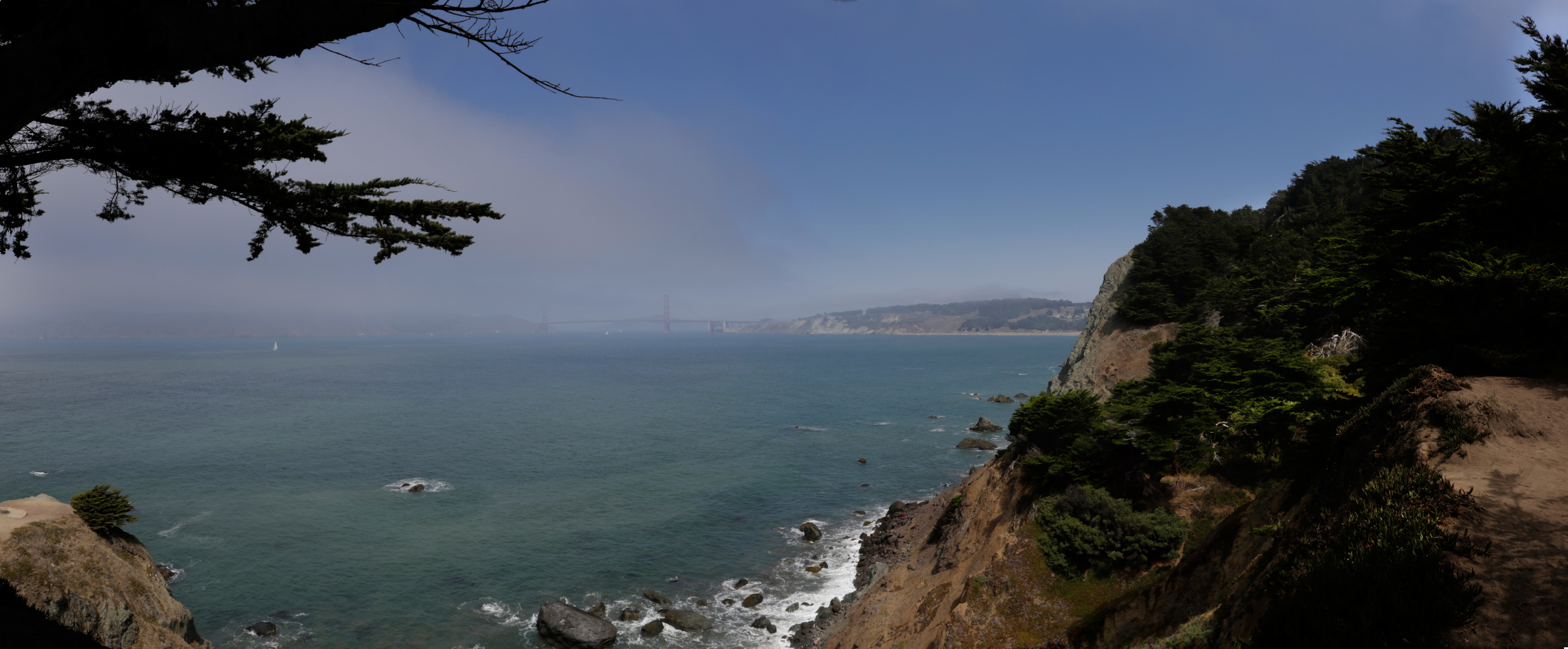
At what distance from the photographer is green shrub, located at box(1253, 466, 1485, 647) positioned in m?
7.25

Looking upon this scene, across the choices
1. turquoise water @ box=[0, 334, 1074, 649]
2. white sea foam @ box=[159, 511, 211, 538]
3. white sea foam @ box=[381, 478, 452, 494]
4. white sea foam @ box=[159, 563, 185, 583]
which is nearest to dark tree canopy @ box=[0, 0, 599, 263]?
turquoise water @ box=[0, 334, 1074, 649]

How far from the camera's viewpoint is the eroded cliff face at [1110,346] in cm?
4697

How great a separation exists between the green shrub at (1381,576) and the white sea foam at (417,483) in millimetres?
52557

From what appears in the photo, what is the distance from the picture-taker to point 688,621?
29.2 m

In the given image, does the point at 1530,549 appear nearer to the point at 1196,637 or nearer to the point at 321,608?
the point at 1196,637

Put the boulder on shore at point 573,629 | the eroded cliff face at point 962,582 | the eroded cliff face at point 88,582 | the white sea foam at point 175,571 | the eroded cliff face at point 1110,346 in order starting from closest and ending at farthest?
the eroded cliff face at point 88,582
the eroded cliff face at point 962,582
the boulder on shore at point 573,629
the white sea foam at point 175,571
the eroded cliff face at point 1110,346

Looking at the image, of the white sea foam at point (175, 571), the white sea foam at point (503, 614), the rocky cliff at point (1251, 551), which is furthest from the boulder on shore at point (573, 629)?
the white sea foam at point (175, 571)

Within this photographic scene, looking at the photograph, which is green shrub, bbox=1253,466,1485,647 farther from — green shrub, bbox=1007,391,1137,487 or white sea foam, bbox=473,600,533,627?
white sea foam, bbox=473,600,533,627

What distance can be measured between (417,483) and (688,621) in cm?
3232

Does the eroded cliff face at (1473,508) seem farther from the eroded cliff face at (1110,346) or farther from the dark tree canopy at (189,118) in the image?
the eroded cliff face at (1110,346)

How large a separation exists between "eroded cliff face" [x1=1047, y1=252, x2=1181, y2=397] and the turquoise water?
1256cm

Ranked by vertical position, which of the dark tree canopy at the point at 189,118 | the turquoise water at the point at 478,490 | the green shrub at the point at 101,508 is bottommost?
the turquoise water at the point at 478,490

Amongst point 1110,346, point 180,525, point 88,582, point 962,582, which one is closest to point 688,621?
point 962,582

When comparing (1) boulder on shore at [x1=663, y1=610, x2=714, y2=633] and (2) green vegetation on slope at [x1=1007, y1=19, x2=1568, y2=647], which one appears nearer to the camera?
(2) green vegetation on slope at [x1=1007, y1=19, x2=1568, y2=647]
